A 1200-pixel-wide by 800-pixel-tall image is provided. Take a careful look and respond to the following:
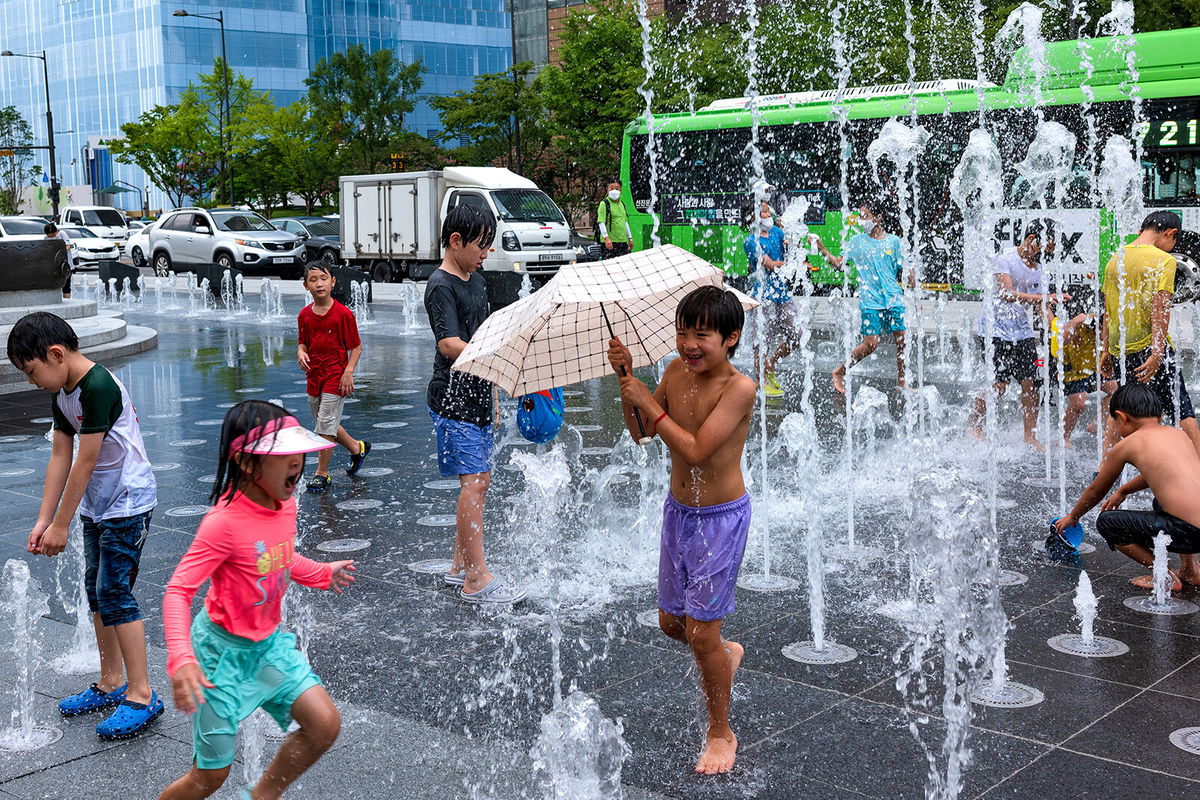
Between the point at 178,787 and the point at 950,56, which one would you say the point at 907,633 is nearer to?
the point at 178,787

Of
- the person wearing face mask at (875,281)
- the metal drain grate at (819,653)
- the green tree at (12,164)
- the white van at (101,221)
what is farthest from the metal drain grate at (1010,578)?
the green tree at (12,164)

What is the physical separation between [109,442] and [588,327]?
173cm

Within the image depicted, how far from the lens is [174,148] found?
176 feet

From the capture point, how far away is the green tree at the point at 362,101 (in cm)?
5322

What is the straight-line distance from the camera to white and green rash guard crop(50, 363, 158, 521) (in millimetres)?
4008

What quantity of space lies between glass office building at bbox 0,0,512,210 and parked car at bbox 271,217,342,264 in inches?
1531

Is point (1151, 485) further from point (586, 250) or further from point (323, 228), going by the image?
point (323, 228)

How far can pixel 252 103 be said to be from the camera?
2114 inches

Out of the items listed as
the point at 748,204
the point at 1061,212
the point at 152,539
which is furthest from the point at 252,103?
the point at 152,539

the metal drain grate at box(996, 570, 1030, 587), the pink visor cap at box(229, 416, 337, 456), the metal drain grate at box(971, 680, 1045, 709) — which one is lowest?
the metal drain grate at box(971, 680, 1045, 709)

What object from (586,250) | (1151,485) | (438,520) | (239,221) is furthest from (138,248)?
(1151,485)

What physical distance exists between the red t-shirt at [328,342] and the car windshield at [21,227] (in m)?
11.7

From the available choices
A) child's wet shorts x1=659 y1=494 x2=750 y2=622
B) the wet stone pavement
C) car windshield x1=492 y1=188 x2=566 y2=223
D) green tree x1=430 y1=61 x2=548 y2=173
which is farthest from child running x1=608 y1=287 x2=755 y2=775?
green tree x1=430 y1=61 x2=548 y2=173

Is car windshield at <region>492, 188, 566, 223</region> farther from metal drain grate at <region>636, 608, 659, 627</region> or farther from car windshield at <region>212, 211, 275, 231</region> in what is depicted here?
metal drain grate at <region>636, 608, 659, 627</region>
